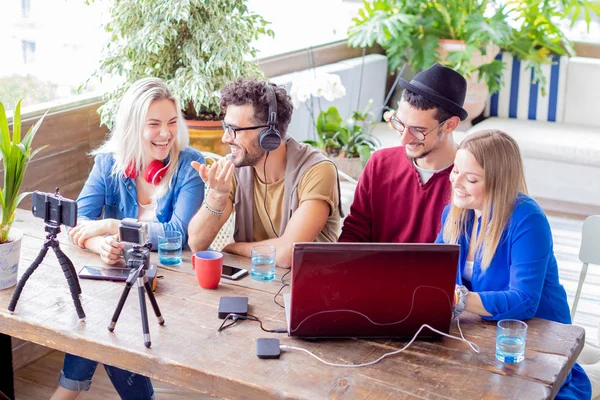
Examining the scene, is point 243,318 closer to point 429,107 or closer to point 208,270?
point 208,270

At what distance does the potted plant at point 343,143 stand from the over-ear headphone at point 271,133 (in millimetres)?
1758

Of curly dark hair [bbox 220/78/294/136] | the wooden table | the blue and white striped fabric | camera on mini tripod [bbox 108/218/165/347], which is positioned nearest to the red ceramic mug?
the wooden table

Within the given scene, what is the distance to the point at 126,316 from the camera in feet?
6.18

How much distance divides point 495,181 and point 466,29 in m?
3.43

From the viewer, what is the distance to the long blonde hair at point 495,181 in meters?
2.01

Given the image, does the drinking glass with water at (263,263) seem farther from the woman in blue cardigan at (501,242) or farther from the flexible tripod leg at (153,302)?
the woman in blue cardigan at (501,242)

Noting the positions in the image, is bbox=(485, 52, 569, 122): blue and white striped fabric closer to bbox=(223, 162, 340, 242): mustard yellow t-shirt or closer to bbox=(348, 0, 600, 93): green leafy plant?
bbox=(348, 0, 600, 93): green leafy plant

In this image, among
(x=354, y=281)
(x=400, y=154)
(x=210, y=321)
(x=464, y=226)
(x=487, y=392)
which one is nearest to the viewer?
(x=487, y=392)

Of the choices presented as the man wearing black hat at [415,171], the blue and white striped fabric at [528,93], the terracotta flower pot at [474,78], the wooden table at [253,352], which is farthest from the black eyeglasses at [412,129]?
the blue and white striped fabric at [528,93]

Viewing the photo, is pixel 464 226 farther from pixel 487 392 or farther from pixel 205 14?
pixel 205 14

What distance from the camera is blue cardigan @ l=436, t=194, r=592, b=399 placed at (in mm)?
1939

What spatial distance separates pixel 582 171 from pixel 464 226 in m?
3.20

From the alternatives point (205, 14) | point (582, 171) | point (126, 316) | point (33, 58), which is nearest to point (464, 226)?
point (126, 316)

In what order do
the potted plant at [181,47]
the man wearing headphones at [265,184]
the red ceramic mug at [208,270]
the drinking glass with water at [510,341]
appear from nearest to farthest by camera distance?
the drinking glass with water at [510,341]
the red ceramic mug at [208,270]
the man wearing headphones at [265,184]
the potted plant at [181,47]
